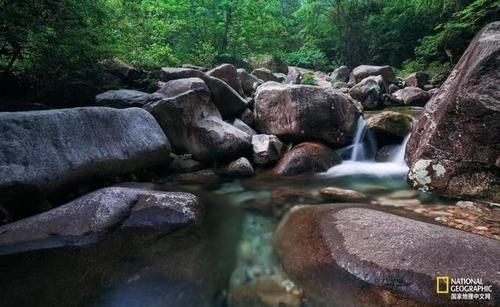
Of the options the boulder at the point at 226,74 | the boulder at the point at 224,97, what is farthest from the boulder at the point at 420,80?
the boulder at the point at 224,97

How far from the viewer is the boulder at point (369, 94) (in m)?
11.3

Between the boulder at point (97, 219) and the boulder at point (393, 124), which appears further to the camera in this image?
the boulder at point (393, 124)

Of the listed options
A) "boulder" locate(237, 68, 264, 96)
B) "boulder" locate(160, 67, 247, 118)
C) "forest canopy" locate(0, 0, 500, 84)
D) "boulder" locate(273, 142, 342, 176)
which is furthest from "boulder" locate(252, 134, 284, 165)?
"boulder" locate(237, 68, 264, 96)

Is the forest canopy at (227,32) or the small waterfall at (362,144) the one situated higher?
the forest canopy at (227,32)

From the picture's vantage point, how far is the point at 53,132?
3949 mm

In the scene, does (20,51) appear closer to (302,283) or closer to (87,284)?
(87,284)

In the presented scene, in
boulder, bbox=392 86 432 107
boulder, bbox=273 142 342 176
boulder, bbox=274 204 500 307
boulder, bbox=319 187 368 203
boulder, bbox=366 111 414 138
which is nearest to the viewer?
boulder, bbox=274 204 500 307

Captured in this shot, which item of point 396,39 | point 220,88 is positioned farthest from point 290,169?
point 396,39

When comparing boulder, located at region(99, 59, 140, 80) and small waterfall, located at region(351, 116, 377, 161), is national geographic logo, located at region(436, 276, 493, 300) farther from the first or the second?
boulder, located at region(99, 59, 140, 80)

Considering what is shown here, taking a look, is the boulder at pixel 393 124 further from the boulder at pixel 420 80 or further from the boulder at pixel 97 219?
the boulder at pixel 420 80

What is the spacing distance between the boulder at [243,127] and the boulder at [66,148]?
8.61ft

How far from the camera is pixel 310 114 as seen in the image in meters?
7.07

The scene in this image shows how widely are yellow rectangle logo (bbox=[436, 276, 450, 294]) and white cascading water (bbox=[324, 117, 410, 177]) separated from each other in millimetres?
3885

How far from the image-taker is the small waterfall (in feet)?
24.0
